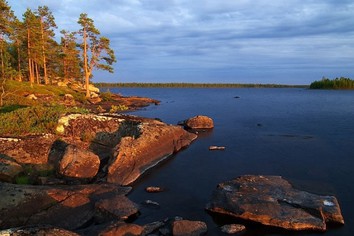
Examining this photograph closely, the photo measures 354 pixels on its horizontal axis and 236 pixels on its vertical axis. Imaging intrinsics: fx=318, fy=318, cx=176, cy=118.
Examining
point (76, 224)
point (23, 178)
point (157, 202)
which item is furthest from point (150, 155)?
point (76, 224)

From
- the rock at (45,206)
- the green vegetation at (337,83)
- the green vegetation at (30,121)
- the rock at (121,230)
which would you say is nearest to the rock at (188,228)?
the rock at (121,230)

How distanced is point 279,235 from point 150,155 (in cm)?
1179

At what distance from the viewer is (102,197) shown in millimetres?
14930

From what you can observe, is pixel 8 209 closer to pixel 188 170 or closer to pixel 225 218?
pixel 225 218

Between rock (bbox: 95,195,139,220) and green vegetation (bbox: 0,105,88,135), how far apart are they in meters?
11.3

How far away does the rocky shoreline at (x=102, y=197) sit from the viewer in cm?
1291

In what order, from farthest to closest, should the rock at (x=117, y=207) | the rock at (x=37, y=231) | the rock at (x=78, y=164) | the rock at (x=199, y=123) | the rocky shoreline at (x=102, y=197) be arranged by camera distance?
the rock at (x=199, y=123) < the rock at (x=78, y=164) < the rock at (x=117, y=207) < the rocky shoreline at (x=102, y=197) < the rock at (x=37, y=231)

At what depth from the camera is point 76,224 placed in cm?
1328

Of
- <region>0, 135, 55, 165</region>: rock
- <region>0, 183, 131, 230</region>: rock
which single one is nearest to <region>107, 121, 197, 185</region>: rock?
<region>0, 183, 131, 230</region>: rock

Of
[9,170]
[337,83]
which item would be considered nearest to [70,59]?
[9,170]

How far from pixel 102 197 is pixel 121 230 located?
4.05 metres

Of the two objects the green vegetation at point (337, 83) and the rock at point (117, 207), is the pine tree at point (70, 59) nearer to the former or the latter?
the rock at point (117, 207)

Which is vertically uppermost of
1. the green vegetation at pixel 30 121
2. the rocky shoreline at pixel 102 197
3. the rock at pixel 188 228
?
the green vegetation at pixel 30 121

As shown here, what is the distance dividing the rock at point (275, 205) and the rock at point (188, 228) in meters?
1.96
